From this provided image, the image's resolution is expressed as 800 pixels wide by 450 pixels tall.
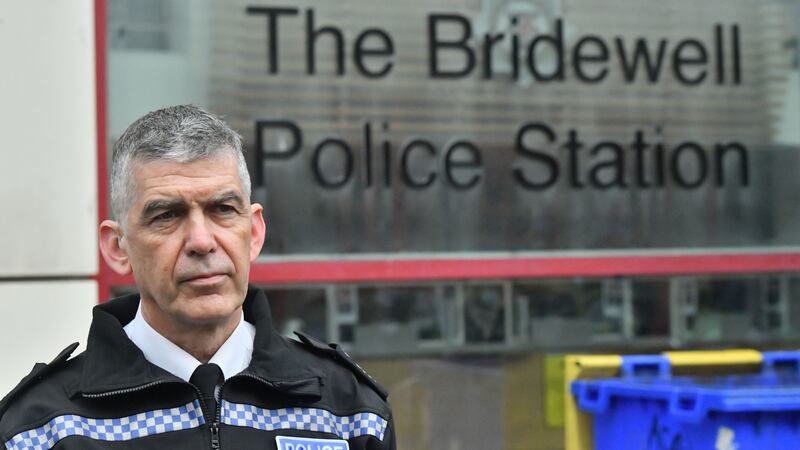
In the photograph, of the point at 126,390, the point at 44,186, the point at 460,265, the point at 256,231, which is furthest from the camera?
the point at 460,265

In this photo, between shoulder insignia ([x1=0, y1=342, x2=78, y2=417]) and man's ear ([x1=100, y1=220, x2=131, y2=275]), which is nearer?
shoulder insignia ([x1=0, y1=342, x2=78, y2=417])

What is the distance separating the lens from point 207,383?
6.94ft

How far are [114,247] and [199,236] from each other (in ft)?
0.84

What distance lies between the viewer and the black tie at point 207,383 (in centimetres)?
210

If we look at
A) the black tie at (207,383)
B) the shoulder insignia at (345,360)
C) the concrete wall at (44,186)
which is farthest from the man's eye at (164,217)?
the concrete wall at (44,186)

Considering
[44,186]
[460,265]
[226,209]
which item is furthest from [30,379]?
[460,265]

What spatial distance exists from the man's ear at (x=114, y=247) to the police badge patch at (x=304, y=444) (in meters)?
0.43

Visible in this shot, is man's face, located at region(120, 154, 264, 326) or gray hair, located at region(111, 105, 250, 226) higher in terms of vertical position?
gray hair, located at region(111, 105, 250, 226)

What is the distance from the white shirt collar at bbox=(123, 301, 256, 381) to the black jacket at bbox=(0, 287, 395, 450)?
25 millimetres

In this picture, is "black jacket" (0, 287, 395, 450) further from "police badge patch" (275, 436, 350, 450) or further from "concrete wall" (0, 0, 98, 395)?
"concrete wall" (0, 0, 98, 395)

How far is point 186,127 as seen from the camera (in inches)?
84.3

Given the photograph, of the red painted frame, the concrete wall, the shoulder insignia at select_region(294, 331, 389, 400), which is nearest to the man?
the shoulder insignia at select_region(294, 331, 389, 400)

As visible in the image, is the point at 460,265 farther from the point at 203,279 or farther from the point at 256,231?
the point at 203,279

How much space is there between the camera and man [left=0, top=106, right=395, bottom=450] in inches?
81.9
